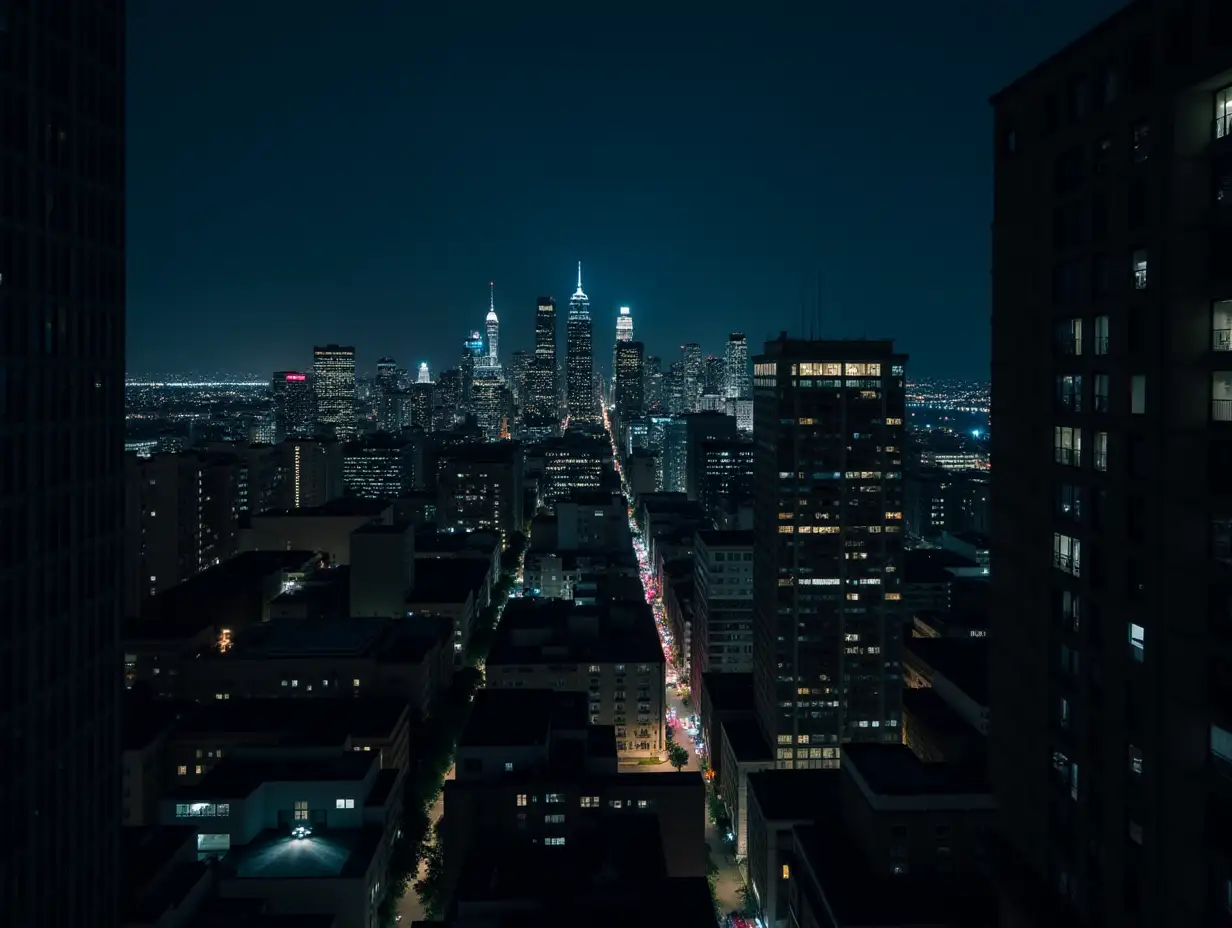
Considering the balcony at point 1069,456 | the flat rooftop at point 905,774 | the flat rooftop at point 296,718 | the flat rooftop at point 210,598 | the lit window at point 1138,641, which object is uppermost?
the balcony at point 1069,456

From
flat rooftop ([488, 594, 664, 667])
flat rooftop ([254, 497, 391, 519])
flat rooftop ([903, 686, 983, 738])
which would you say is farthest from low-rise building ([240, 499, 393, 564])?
flat rooftop ([903, 686, 983, 738])

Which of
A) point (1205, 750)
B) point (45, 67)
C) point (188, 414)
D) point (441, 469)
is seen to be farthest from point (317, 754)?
point (188, 414)

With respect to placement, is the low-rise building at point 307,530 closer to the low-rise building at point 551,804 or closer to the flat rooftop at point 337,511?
the flat rooftop at point 337,511

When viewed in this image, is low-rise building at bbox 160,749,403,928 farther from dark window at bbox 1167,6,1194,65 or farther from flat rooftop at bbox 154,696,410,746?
dark window at bbox 1167,6,1194,65

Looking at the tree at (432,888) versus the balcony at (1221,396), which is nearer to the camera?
the balcony at (1221,396)

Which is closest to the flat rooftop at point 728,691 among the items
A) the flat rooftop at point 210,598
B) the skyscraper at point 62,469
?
the flat rooftop at point 210,598

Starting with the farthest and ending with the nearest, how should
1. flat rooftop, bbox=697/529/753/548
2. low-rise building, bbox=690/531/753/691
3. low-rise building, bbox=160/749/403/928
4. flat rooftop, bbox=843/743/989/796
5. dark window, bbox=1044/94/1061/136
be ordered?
1. flat rooftop, bbox=697/529/753/548
2. low-rise building, bbox=690/531/753/691
3. low-rise building, bbox=160/749/403/928
4. flat rooftop, bbox=843/743/989/796
5. dark window, bbox=1044/94/1061/136
